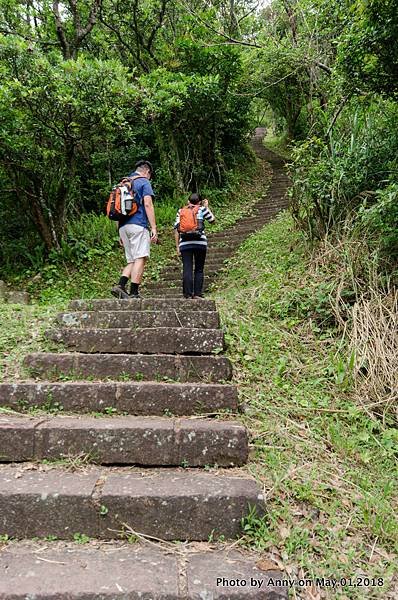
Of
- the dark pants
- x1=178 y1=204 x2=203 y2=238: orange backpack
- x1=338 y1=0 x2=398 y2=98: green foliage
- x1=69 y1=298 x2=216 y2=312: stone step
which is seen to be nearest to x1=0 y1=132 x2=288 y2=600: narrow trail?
x1=69 y1=298 x2=216 y2=312: stone step

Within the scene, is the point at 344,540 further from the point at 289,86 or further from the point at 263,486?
the point at 289,86

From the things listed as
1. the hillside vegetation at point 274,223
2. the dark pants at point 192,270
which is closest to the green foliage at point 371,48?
the hillside vegetation at point 274,223

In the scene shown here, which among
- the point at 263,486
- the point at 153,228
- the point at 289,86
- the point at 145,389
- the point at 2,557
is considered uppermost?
the point at 289,86

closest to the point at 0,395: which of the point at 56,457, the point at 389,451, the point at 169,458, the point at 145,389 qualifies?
the point at 56,457

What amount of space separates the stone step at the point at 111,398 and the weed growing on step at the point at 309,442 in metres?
0.42

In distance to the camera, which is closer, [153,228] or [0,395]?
[0,395]

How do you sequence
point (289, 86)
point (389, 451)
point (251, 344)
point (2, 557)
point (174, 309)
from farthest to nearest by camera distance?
point (289, 86), point (174, 309), point (251, 344), point (389, 451), point (2, 557)

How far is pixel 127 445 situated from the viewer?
2.56m

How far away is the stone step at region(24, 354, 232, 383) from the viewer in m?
3.24

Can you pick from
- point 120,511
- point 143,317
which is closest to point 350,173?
point 143,317

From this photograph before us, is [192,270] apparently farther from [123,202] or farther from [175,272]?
[175,272]

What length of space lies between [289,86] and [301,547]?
15749 mm

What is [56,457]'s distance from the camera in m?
2.56

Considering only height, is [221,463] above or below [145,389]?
below
